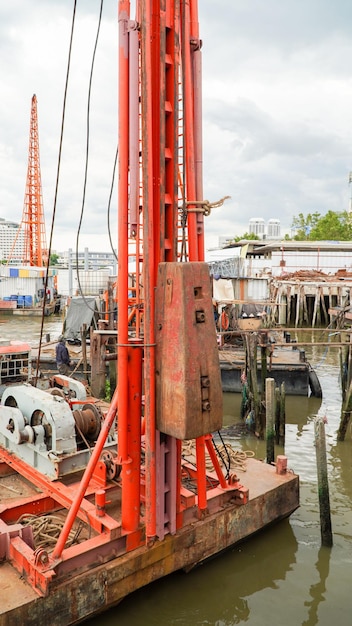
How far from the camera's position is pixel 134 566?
5.00 meters

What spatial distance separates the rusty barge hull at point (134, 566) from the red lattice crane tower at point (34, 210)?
2217 inches

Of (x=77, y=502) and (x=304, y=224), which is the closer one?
(x=77, y=502)

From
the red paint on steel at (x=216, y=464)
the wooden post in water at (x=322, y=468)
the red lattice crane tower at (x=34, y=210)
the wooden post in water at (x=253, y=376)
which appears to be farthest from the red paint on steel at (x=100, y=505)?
the red lattice crane tower at (x=34, y=210)

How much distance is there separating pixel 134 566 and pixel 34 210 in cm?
6012

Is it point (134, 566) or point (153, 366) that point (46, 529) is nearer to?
point (134, 566)

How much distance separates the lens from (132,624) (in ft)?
17.3

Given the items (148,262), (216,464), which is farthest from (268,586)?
(148,262)

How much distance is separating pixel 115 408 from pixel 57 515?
182cm

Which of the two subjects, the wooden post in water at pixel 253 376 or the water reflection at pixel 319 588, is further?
the wooden post in water at pixel 253 376

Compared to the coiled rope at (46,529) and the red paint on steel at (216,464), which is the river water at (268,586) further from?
the coiled rope at (46,529)

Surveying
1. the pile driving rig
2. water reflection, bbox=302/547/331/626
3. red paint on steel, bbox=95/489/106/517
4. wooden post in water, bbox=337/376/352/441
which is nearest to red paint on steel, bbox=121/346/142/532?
the pile driving rig

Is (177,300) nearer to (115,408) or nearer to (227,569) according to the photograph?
(115,408)

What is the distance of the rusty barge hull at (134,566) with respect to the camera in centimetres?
442

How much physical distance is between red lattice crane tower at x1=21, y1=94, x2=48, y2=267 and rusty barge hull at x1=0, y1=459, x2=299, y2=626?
2217 inches
